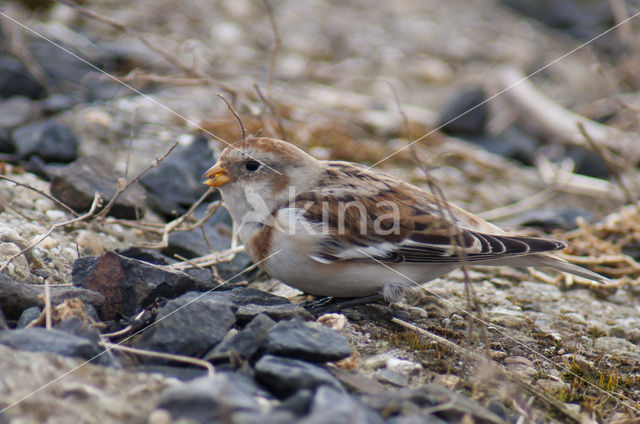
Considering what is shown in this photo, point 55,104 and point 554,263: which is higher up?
point 55,104

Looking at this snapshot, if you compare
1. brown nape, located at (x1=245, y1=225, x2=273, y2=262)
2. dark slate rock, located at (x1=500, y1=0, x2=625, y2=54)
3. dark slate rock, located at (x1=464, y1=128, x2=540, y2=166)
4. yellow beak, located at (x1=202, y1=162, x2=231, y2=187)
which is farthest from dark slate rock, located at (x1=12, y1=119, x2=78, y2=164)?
dark slate rock, located at (x1=500, y1=0, x2=625, y2=54)

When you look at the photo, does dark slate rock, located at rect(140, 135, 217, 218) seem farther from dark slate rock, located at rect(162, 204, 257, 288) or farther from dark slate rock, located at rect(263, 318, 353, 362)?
dark slate rock, located at rect(263, 318, 353, 362)

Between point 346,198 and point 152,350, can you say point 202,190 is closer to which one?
point 346,198

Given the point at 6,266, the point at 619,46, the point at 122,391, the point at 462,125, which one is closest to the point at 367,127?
the point at 462,125

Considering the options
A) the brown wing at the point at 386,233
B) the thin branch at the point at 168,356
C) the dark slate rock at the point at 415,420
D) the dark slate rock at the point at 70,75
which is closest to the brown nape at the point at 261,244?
the brown wing at the point at 386,233

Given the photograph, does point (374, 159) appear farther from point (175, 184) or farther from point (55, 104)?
point (55, 104)

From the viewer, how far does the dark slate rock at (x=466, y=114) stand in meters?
6.32

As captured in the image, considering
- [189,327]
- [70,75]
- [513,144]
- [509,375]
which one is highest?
[70,75]

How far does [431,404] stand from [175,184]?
247cm

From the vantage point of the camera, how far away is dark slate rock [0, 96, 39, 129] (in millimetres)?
4367

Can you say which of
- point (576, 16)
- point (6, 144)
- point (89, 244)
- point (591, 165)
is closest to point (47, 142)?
point (6, 144)

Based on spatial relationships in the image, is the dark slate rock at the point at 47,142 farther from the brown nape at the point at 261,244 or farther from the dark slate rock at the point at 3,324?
the dark slate rock at the point at 3,324

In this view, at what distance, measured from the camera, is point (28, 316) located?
2.21m

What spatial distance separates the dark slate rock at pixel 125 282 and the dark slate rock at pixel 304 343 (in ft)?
2.14
